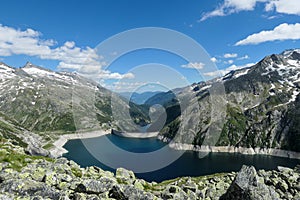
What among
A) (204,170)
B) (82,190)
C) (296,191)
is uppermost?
(82,190)

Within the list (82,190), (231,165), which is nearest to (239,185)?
(82,190)

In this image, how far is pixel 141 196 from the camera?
2489cm

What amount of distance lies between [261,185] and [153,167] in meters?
139

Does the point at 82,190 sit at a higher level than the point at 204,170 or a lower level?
higher

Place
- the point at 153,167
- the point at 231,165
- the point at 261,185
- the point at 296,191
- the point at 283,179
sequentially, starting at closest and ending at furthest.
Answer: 1. the point at 261,185
2. the point at 296,191
3. the point at 283,179
4. the point at 153,167
5. the point at 231,165

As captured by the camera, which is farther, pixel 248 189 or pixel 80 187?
pixel 248 189

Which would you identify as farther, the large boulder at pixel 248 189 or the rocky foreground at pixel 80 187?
the large boulder at pixel 248 189

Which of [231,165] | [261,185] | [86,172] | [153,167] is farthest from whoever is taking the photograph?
[231,165]

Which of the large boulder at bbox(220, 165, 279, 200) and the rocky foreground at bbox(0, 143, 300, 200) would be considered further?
the large boulder at bbox(220, 165, 279, 200)

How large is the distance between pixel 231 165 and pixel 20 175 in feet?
A: 595

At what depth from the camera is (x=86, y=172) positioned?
119ft

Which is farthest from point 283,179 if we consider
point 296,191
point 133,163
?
point 133,163

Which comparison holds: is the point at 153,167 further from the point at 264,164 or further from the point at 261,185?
the point at 261,185

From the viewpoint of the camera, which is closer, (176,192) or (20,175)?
(20,175)
